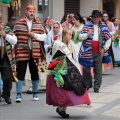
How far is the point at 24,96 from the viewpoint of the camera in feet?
39.1

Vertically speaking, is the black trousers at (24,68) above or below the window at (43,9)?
below

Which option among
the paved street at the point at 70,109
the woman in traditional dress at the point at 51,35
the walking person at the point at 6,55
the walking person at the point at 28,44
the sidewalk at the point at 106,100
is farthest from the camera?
the woman in traditional dress at the point at 51,35

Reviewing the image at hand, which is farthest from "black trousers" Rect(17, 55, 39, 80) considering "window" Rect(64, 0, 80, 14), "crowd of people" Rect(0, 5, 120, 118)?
"window" Rect(64, 0, 80, 14)

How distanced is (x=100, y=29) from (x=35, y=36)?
7.29 feet

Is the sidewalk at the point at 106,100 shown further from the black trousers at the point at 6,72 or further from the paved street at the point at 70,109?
the black trousers at the point at 6,72

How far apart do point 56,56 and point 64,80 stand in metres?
0.48

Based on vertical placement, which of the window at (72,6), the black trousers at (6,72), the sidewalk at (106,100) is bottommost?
the sidewalk at (106,100)

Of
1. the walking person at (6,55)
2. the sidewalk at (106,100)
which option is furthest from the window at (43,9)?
the walking person at (6,55)

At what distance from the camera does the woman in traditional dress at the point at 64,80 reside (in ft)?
30.0

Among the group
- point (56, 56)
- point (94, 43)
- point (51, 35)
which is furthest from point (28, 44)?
point (94, 43)

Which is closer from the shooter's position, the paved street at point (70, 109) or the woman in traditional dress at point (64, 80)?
the woman in traditional dress at point (64, 80)

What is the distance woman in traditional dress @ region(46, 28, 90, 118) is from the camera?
9.14m

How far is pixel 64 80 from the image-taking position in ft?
30.2

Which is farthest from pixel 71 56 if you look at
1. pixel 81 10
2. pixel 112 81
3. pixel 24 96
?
pixel 81 10
